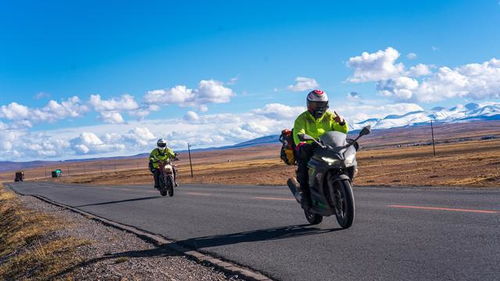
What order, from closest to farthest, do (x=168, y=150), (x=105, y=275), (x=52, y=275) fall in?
(x=105, y=275)
(x=52, y=275)
(x=168, y=150)

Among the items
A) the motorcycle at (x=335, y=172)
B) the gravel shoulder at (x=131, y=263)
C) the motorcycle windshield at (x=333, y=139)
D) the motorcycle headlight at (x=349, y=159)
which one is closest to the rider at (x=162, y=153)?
the gravel shoulder at (x=131, y=263)

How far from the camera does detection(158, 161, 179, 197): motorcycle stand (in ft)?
67.4

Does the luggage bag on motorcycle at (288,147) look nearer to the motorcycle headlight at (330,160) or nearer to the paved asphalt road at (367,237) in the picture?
the motorcycle headlight at (330,160)

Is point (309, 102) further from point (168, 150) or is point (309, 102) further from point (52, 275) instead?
point (168, 150)

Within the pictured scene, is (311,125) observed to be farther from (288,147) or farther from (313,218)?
(313,218)

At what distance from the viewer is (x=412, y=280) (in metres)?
5.28

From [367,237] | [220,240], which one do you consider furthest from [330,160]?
[220,240]

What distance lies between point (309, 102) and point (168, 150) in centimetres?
1324

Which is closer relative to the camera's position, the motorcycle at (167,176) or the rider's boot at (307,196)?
the rider's boot at (307,196)

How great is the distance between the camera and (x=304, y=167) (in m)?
8.63

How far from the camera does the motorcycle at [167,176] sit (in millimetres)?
20547

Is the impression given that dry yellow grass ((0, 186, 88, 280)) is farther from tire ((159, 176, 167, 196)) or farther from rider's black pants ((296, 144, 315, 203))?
tire ((159, 176, 167, 196))

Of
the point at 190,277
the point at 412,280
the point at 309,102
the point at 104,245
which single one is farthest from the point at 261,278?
the point at 104,245

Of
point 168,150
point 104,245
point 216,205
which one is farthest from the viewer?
point 168,150
